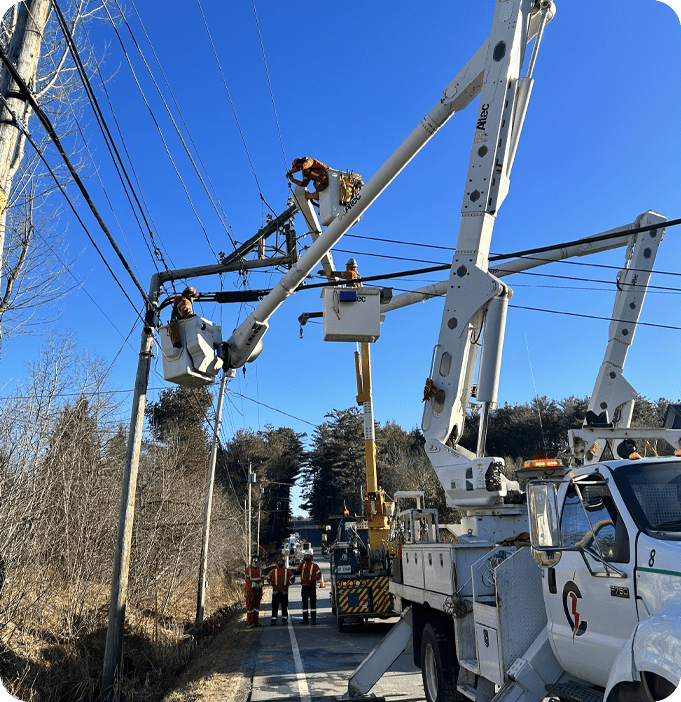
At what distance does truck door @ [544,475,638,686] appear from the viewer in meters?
3.91

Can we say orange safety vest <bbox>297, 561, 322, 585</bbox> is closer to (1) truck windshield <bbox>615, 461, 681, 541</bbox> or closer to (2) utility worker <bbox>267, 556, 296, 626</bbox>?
(2) utility worker <bbox>267, 556, 296, 626</bbox>

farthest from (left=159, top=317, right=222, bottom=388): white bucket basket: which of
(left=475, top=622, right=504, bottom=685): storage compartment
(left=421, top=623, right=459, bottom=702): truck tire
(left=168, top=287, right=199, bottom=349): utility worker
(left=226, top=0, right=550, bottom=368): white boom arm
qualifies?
(left=475, top=622, right=504, bottom=685): storage compartment

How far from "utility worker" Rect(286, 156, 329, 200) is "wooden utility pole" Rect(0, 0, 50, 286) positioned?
4.32m

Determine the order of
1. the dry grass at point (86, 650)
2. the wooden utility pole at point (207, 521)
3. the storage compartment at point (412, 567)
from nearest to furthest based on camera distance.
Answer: the storage compartment at point (412, 567)
the dry grass at point (86, 650)
the wooden utility pole at point (207, 521)

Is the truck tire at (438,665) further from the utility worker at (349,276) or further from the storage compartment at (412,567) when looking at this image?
the utility worker at (349,276)

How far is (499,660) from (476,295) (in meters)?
4.21

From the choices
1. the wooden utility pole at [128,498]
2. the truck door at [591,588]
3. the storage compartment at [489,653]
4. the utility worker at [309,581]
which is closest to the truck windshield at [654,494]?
the truck door at [591,588]

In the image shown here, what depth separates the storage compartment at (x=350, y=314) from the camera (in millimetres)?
8781

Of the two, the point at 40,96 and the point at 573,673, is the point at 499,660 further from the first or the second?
the point at 40,96

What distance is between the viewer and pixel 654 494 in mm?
4133

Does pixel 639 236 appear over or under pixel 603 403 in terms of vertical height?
over

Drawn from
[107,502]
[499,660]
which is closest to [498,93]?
[499,660]

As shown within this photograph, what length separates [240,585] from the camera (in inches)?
1427

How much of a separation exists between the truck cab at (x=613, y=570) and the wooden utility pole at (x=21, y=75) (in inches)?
194
